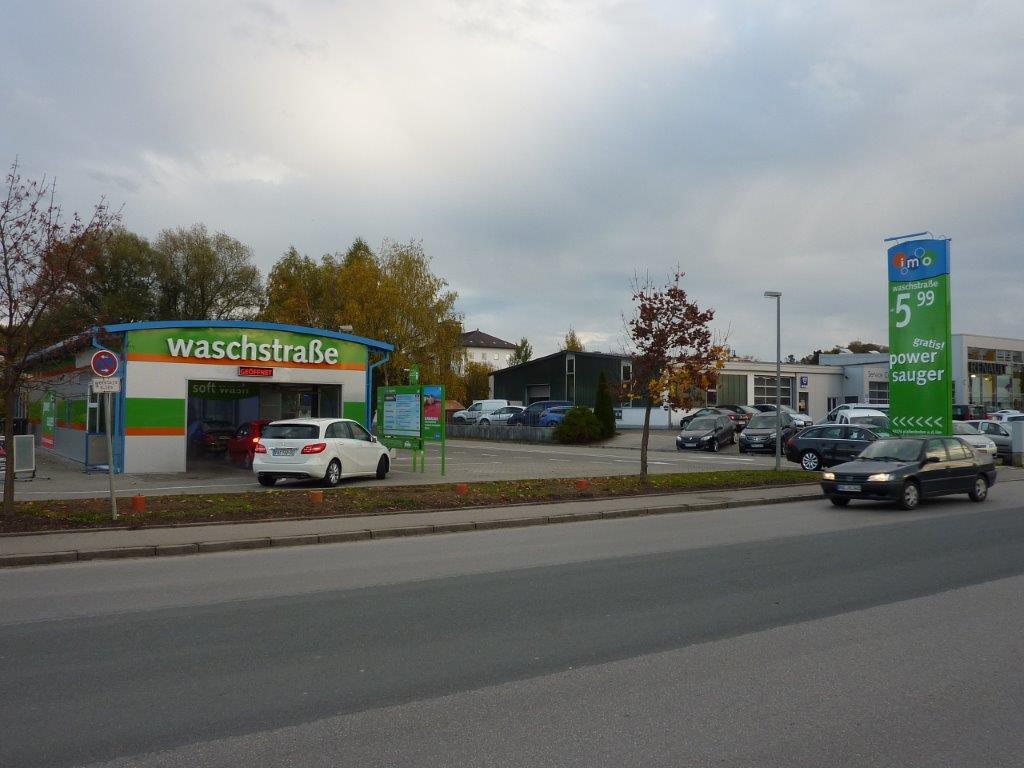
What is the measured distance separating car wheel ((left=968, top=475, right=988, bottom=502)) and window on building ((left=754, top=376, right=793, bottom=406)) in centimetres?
3931

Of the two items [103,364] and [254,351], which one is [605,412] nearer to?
[254,351]

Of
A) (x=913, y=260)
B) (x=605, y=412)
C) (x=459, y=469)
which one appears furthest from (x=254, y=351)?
(x=605, y=412)

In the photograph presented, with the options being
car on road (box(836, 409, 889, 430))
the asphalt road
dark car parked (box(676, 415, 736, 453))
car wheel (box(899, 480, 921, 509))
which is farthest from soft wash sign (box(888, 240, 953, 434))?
the asphalt road

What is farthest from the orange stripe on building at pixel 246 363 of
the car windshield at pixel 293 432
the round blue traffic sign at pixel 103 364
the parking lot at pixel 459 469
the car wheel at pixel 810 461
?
the car wheel at pixel 810 461

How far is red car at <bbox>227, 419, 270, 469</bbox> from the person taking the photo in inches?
986

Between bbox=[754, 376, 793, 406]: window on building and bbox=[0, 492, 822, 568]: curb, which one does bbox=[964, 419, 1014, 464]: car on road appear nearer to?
bbox=[0, 492, 822, 568]: curb

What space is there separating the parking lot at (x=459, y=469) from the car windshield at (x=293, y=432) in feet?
4.02

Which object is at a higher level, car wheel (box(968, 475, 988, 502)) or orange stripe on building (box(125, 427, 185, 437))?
orange stripe on building (box(125, 427, 185, 437))

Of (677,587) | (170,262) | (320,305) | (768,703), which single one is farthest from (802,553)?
(170,262)

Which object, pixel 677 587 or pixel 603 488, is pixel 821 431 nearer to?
pixel 603 488

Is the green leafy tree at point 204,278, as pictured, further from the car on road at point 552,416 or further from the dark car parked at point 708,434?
the dark car parked at point 708,434

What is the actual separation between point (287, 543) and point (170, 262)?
4361 cm

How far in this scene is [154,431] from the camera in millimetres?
22250

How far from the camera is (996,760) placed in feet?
14.2
